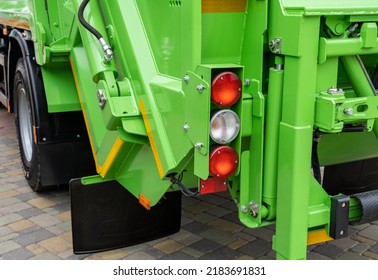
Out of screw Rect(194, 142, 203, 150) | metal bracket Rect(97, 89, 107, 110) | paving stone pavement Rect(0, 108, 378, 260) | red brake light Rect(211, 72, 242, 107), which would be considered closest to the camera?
red brake light Rect(211, 72, 242, 107)

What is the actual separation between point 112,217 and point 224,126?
143 cm

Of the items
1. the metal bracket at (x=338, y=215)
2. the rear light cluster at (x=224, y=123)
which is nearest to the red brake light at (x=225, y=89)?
the rear light cluster at (x=224, y=123)

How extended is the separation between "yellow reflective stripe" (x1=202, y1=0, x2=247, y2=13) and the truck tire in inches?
81.5

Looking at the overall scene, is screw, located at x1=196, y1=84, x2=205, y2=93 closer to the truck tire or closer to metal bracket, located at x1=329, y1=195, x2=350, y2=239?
metal bracket, located at x1=329, y1=195, x2=350, y2=239

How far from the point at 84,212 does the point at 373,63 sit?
1854 millimetres

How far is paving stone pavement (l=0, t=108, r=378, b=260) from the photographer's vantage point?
326 cm

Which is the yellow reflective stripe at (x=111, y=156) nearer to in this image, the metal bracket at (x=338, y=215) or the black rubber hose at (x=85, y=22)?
the black rubber hose at (x=85, y=22)

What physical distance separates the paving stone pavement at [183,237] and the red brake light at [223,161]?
1.25 meters

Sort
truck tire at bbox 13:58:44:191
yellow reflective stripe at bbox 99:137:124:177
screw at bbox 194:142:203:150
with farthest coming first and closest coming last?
1. truck tire at bbox 13:58:44:191
2. yellow reflective stripe at bbox 99:137:124:177
3. screw at bbox 194:142:203:150

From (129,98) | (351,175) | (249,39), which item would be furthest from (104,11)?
(351,175)

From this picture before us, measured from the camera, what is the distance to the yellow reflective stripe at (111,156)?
2.71 metres

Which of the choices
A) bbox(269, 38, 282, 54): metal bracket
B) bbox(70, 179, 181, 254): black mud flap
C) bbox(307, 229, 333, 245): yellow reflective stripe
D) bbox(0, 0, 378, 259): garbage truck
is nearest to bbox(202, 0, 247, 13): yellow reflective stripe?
bbox(0, 0, 378, 259): garbage truck

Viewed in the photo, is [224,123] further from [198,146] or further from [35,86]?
[35,86]

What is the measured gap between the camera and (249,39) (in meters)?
2.15
